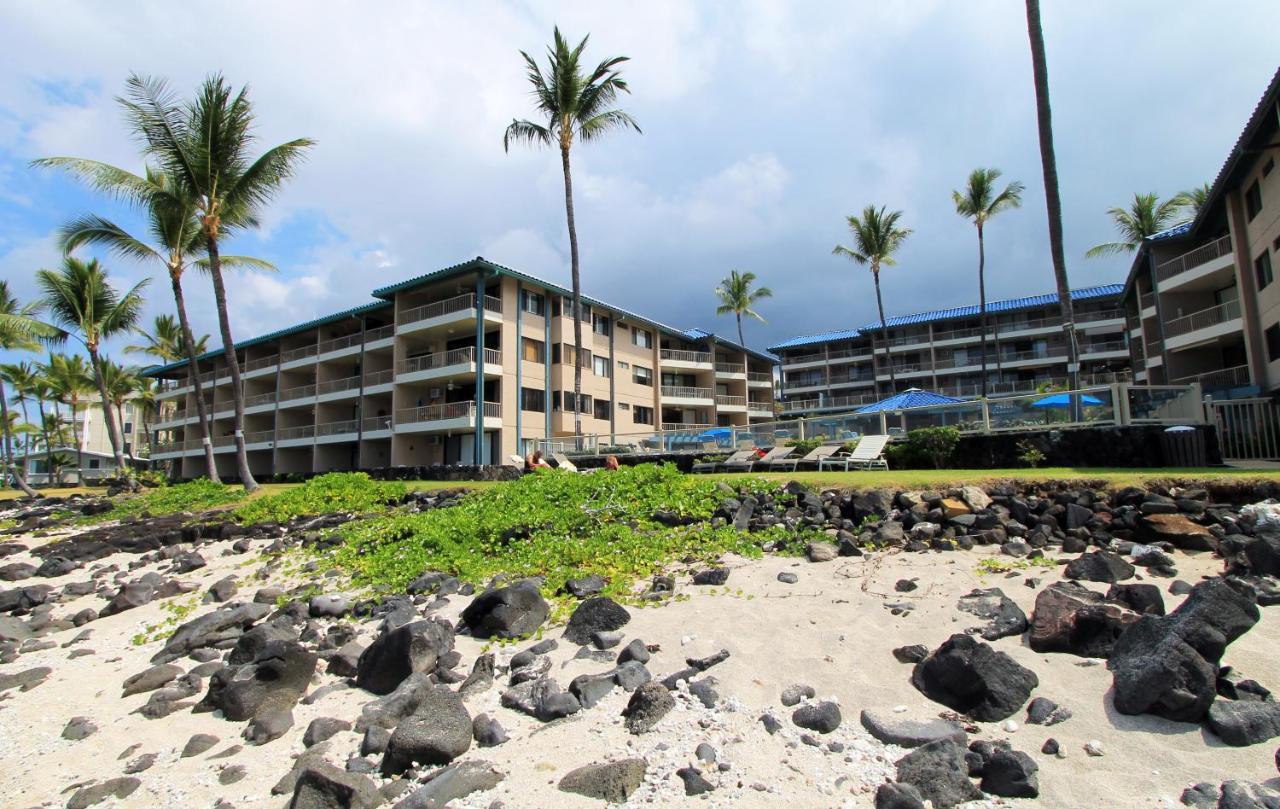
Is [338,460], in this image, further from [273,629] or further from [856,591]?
[856,591]

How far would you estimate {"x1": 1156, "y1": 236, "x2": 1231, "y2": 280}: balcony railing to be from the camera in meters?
24.2

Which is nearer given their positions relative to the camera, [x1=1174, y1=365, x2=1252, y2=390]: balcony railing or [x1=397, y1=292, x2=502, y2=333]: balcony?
[x1=1174, y1=365, x2=1252, y2=390]: balcony railing

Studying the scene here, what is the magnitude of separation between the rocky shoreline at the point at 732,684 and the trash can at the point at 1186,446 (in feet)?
14.0

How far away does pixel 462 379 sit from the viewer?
3222cm

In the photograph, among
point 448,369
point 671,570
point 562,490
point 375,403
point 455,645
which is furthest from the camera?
point 375,403

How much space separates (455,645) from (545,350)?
28788mm

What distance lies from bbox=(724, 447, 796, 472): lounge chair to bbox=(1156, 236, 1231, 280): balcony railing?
19866 millimetres

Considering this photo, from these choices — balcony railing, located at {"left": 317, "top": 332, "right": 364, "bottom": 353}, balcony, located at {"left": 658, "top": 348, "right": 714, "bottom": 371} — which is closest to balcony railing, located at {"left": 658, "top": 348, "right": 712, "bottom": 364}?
balcony, located at {"left": 658, "top": 348, "right": 714, "bottom": 371}

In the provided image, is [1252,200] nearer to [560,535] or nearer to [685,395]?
[560,535]

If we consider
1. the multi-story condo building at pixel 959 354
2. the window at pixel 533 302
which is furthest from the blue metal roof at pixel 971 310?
the window at pixel 533 302

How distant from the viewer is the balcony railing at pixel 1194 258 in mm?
24156

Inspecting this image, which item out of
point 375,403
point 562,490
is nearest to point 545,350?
point 375,403

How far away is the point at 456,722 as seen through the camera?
4129 millimetres

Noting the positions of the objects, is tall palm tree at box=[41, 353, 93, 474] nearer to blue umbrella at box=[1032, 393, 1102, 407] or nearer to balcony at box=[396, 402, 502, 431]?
balcony at box=[396, 402, 502, 431]
